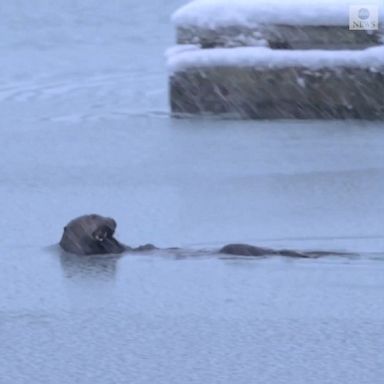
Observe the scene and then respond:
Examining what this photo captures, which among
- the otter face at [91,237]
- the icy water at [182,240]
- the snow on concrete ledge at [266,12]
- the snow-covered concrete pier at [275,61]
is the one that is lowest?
the icy water at [182,240]

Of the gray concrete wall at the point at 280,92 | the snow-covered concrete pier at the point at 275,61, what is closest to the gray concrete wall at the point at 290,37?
the snow-covered concrete pier at the point at 275,61

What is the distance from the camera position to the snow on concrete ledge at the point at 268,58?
11094mm

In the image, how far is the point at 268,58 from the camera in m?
11.2

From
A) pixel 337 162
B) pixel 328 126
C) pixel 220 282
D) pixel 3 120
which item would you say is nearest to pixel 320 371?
pixel 220 282

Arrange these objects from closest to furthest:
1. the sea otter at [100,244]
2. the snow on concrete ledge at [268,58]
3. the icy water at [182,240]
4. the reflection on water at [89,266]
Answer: the icy water at [182,240]
the reflection on water at [89,266]
the sea otter at [100,244]
the snow on concrete ledge at [268,58]

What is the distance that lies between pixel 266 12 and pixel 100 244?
494cm

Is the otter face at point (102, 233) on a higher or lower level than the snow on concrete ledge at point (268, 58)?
lower

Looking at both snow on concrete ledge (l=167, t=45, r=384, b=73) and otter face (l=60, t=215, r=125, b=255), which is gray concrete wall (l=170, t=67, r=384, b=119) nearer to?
snow on concrete ledge (l=167, t=45, r=384, b=73)

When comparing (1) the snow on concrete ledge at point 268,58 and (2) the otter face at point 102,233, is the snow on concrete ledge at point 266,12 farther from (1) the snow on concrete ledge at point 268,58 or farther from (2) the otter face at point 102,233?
(2) the otter face at point 102,233

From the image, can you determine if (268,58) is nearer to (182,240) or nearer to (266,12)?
(266,12)

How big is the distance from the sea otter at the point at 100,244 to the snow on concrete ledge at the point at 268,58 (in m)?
4.44

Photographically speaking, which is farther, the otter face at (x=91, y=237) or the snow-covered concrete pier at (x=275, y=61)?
the snow-covered concrete pier at (x=275, y=61)

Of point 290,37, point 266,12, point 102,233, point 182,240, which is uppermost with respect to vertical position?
point 266,12

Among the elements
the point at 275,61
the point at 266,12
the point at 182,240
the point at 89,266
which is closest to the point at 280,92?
the point at 275,61
